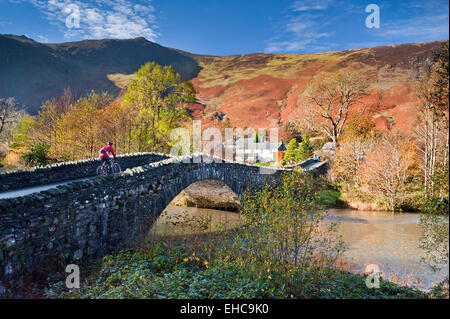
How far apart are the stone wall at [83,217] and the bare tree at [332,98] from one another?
25893 millimetres

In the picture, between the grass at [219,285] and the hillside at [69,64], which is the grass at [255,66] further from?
the grass at [219,285]

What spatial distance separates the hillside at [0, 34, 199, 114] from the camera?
8081cm

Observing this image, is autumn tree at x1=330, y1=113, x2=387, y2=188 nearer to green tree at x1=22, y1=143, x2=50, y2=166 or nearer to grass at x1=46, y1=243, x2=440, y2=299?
grass at x1=46, y1=243, x2=440, y2=299

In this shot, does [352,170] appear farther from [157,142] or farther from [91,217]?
[91,217]

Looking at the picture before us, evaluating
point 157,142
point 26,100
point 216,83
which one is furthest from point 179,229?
point 26,100

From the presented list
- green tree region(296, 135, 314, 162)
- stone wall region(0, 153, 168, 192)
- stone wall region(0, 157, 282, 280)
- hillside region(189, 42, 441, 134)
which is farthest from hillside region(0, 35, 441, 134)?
stone wall region(0, 157, 282, 280)

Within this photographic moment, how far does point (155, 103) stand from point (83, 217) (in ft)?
66.9

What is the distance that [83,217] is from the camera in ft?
22.4

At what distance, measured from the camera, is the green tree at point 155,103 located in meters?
25.1

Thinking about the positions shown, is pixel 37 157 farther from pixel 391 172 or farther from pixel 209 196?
pixel 391 172

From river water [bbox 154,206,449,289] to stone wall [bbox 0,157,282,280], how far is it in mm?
1266

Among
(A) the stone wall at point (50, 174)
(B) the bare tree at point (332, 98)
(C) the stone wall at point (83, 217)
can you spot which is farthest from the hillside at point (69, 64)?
(C) the stone wall at point (83, 217)

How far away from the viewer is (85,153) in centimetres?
2106

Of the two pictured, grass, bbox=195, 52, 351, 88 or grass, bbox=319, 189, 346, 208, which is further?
grass, bbox=195, 52, 351, 88
